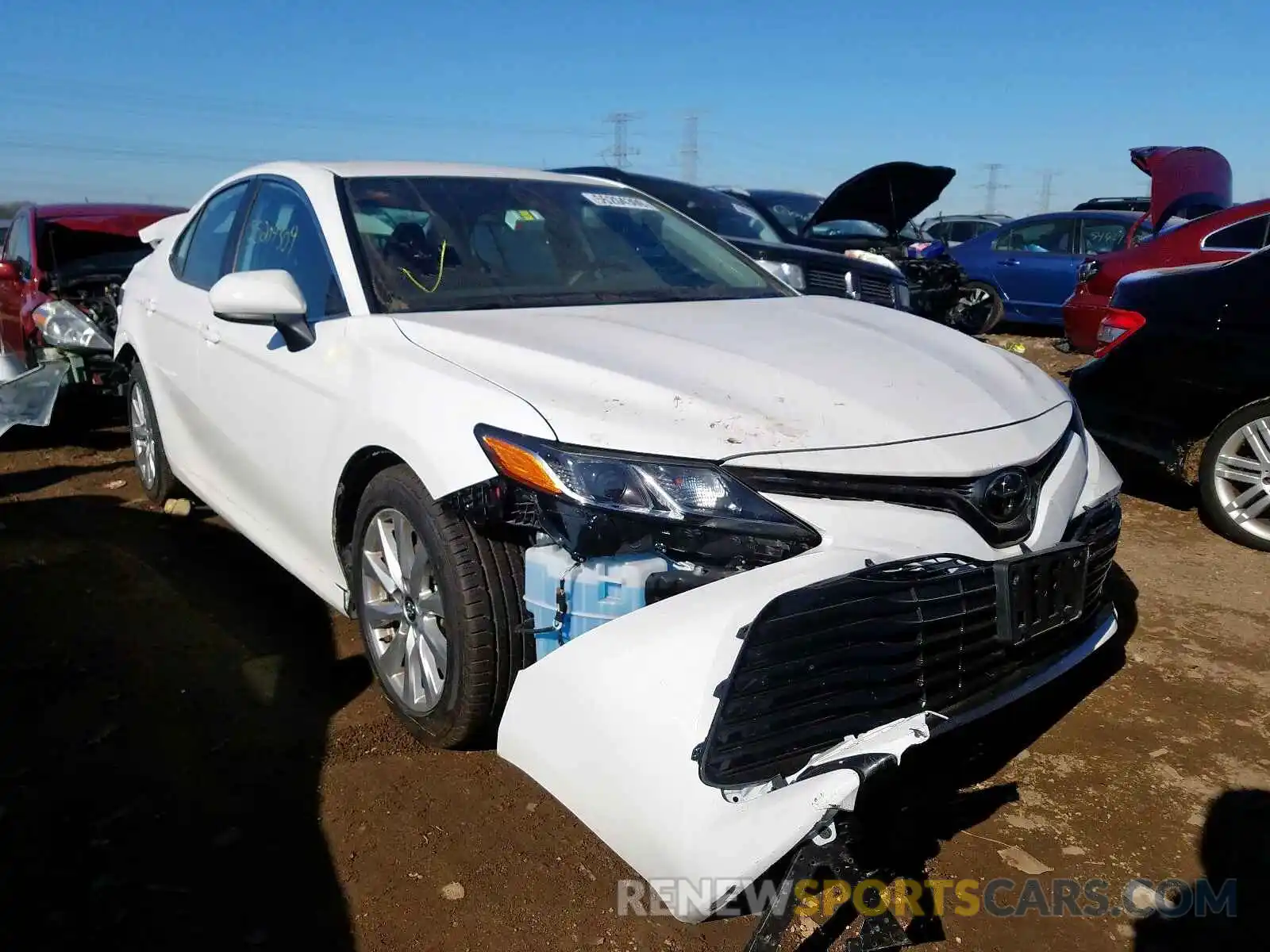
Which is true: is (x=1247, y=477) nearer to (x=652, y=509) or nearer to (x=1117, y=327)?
(x=1117, y=327)

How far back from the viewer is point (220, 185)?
4270 millimetres

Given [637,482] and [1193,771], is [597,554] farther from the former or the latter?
[1193,771]

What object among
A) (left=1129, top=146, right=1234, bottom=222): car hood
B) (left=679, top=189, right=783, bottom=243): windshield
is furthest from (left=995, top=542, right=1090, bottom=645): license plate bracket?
(left=1129, top=146, right=1234, bottom=222): car hood

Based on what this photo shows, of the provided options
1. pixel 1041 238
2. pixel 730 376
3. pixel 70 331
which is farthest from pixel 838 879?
pixel 1041 238

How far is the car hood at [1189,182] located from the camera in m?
8.74

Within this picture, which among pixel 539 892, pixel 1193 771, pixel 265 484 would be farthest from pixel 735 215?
pixel 539 892

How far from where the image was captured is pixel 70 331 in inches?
244

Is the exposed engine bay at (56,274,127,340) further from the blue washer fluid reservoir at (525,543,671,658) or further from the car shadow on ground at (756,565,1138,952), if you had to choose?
the car shadow on ground at (756,565,1138,952)

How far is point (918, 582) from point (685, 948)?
35.3 inches

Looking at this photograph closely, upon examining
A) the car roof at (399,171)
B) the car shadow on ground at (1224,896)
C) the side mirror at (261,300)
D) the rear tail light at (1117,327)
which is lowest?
the car shadow on ground at (1224,896)

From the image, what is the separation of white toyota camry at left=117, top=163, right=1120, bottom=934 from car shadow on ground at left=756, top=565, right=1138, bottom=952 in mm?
279

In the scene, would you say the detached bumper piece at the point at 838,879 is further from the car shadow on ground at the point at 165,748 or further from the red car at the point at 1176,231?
the red car at the point at 1176,231

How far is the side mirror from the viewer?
2.84 metres

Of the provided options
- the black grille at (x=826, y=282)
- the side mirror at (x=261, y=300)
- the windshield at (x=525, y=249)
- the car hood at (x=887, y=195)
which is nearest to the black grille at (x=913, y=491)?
the windshield at (x=525, y=249)
